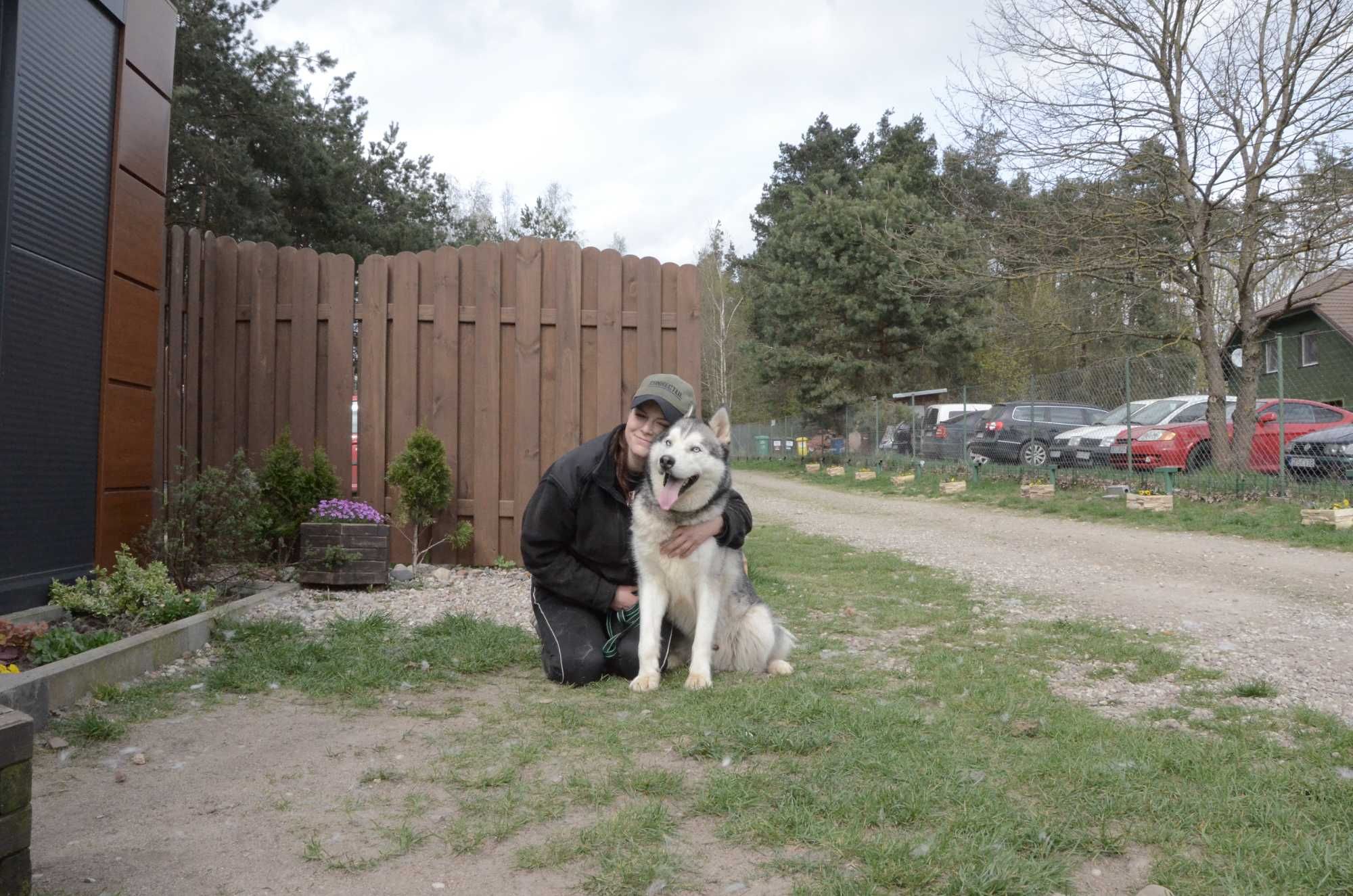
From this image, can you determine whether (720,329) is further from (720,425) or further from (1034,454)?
(720,425)

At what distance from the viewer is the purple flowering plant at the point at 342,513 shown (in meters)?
6.65

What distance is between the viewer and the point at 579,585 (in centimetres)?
457

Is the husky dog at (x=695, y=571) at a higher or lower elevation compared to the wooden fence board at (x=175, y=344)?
lower

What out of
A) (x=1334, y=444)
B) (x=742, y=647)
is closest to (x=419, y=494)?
(x=742, y=647)

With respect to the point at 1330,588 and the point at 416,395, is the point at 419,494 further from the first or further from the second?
the point at 1330,588

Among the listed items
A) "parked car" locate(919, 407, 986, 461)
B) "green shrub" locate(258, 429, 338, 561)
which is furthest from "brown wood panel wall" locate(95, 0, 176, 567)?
"parked car" locate(919, 407, 986, 461)

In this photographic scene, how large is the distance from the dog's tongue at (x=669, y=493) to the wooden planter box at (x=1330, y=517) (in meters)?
9.59

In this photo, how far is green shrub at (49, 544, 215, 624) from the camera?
4.75 m

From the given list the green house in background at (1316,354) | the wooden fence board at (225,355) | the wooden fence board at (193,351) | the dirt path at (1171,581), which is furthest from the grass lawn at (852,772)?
the green house in background at (1316,354)

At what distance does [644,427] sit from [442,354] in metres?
3.67

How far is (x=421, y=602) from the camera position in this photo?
6.28m

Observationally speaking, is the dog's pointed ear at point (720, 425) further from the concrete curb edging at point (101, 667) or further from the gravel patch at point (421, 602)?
the concrete curb edging at point (101, 667)

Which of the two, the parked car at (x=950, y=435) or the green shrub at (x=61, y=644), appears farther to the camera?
the parked car at (x=950, y=435)

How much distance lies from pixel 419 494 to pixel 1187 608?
5.90m
